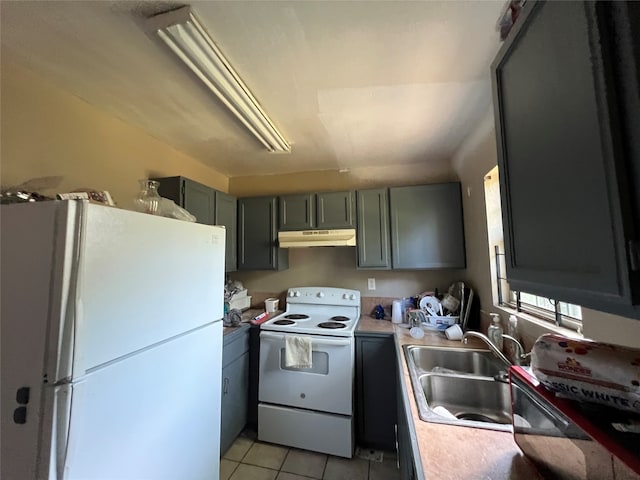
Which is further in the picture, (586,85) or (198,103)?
(198,103)

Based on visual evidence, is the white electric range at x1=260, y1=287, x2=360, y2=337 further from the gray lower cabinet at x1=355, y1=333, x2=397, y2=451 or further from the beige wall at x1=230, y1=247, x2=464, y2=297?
the gray lower cabinet at x1=355, y1=333, x2=397, y2=451

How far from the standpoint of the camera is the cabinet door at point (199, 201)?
2.07 metres

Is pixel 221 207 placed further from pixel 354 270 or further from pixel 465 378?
pixel 465 378

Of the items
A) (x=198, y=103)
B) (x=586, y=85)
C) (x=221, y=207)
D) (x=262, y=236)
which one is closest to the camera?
(x=586, y=85)

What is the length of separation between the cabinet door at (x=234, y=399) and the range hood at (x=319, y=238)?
3.51 ft

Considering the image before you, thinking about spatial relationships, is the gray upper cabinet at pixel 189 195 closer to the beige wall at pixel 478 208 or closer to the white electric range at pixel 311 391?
the white electric range at pixel 311 391

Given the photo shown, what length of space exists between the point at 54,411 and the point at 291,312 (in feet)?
6.61

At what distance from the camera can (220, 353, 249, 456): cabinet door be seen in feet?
6.42

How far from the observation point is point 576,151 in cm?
48

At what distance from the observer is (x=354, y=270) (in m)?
2.75

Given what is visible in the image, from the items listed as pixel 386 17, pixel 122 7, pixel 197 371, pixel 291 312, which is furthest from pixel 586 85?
Result: pixel 291 312

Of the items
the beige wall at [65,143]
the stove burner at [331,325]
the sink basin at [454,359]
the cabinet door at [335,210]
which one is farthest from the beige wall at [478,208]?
the beige wall at [65,143]

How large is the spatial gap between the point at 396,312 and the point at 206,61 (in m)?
2.27

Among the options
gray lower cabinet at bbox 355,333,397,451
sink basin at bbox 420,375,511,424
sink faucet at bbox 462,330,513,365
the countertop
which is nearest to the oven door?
gray lower cabinet at bbox 355,333,397,451
